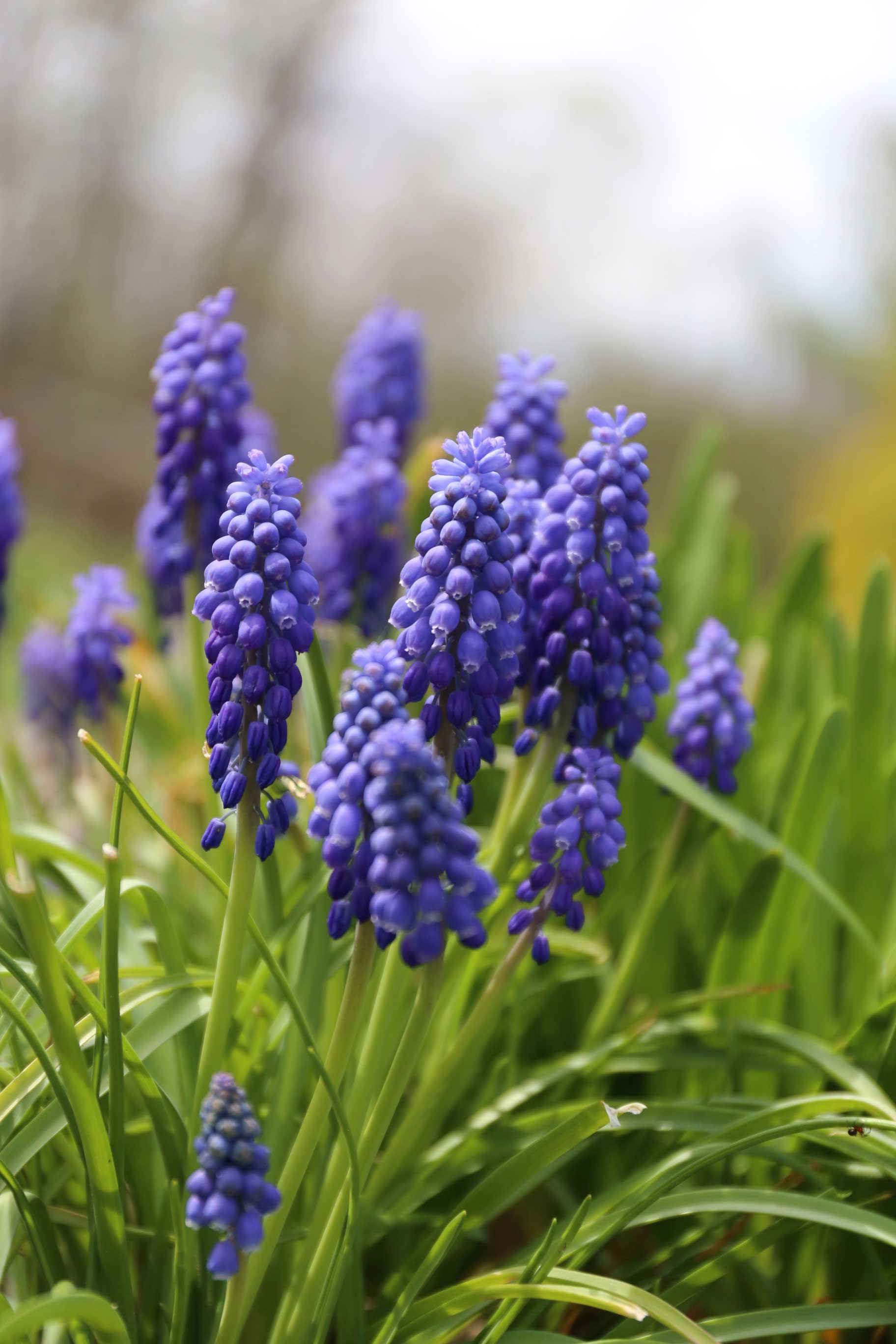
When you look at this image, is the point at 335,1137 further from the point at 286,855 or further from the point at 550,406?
the point at 550,406

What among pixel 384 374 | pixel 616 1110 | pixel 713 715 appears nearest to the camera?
pixel 616 1110

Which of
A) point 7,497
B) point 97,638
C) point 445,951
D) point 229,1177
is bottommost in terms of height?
point 229,1177

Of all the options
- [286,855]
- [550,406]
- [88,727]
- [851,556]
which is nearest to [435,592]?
[550,406]

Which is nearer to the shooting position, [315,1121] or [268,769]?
[268,769]

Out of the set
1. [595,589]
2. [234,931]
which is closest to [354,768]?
[234,931]

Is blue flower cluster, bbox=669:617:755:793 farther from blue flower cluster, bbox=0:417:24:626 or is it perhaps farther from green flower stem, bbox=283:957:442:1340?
blue flower cluster, bbox=0:417:24:626

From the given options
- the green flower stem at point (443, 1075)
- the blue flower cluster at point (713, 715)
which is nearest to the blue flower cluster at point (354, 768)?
the green flower stem at point (443, 1075)

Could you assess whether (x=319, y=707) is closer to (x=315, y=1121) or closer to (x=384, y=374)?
(x=315, y=1121)

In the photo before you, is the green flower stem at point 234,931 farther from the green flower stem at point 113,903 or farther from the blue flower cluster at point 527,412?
the blue flower cluster at point 527,412
